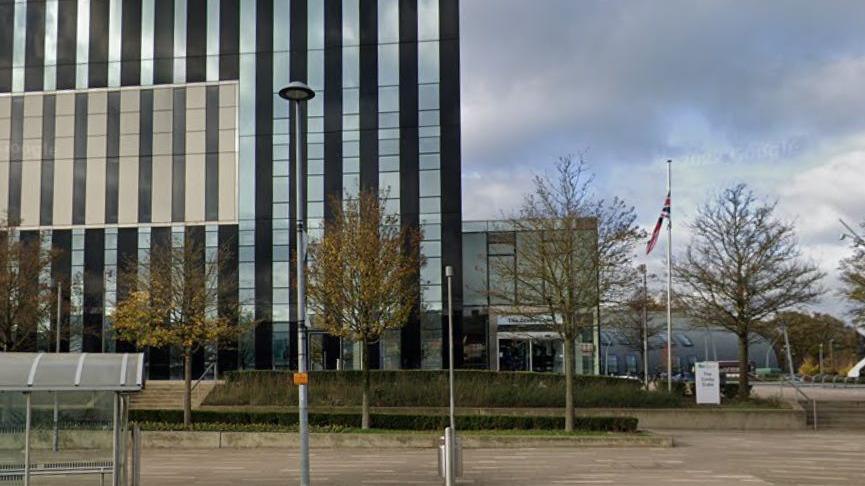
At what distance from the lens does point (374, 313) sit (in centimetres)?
3088

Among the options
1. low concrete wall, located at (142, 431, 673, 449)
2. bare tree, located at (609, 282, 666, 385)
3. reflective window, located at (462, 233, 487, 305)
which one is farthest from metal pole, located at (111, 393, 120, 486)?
reflective window, located at (462, 233, 487, 305)

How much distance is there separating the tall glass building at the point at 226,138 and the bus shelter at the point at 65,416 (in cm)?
2976

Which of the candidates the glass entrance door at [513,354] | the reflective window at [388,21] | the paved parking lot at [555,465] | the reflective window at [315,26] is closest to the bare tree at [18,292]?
the paved parking lot at [555,465]

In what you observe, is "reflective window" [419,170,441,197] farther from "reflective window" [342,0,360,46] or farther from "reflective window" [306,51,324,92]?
"reflective window" [342,0,360,46]

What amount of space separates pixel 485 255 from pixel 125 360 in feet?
109

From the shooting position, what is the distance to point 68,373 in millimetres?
15977

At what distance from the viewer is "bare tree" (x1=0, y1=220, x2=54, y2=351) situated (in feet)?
119

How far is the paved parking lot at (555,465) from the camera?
19.9m

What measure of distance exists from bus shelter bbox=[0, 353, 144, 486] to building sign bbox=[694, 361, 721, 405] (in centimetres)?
2451

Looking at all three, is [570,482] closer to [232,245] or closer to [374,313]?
[374,313]

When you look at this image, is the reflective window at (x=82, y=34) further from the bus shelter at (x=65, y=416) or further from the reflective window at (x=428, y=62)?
the bus shelter at (x=65, y=416)

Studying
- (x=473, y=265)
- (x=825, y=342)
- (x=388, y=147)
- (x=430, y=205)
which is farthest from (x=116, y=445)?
(x=825, y=342)

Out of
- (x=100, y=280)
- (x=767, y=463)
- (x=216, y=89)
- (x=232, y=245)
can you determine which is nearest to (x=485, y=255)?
(x=232, y=245)

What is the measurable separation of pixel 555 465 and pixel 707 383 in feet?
49.5
